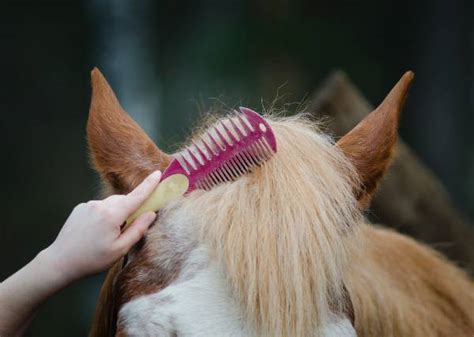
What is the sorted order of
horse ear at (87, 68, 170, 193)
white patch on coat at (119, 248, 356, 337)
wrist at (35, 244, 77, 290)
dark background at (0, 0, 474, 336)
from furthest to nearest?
dark background at (0, 0, 474, 336) < horse ear at (87, 68, 170, 193) < wrist at (35, 244, 77, 290) < white patch on coat at (119, 248, 356, 337)

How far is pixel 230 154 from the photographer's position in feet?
4.38

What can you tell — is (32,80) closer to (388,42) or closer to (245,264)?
(388,42)

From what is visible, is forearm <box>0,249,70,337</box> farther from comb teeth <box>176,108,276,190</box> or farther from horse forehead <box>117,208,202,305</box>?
comb teeth <box>176,108,276,190</box>


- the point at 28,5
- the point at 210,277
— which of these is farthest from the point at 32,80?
the point at 210,277

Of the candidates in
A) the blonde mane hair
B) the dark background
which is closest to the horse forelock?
the blonde mane hair

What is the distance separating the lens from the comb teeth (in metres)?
1.33

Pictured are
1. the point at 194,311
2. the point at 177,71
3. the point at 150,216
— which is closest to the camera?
the point at 194,311

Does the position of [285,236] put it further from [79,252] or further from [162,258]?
[79,252]

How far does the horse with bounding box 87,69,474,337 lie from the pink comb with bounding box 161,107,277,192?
0.06 feet

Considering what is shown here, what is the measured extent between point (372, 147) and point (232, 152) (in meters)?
0.28

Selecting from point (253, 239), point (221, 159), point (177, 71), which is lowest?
point (177, 71)

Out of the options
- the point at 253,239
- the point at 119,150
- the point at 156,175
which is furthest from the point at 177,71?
the point at 253,239

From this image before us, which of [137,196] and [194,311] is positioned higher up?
[137,196]

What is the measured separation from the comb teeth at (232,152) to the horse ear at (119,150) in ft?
0.41
